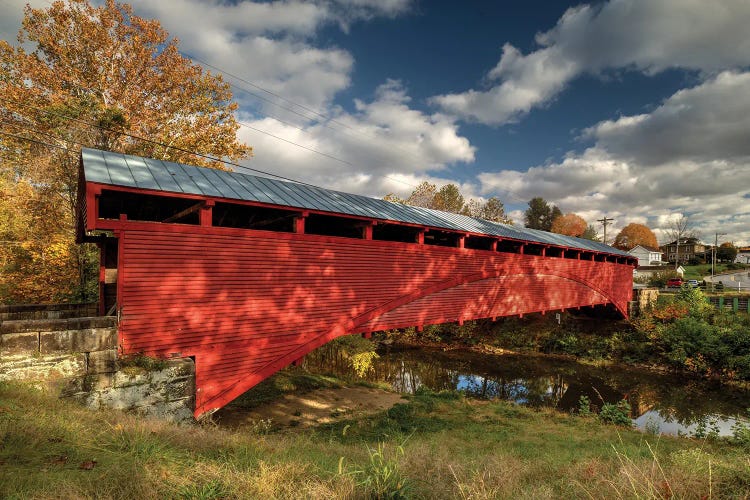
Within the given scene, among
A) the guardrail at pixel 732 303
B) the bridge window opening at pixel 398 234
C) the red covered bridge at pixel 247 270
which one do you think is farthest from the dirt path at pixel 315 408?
the guardrail at pixel 732 303

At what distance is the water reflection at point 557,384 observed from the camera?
15.7 m

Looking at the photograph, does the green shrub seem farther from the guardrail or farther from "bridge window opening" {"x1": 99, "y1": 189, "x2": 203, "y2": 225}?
the guardrail

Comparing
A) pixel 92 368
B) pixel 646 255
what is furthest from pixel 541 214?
pixel 92 368

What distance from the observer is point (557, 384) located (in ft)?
65.4

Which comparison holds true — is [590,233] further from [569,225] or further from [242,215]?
[242,215]

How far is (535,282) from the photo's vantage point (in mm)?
17641

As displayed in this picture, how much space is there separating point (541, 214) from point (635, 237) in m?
30.2

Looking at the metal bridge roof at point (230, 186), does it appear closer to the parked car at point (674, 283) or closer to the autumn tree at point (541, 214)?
the parked car at point (674, 283)

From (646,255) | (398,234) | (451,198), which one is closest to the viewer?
(398,234)

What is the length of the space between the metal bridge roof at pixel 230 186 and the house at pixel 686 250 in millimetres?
89432

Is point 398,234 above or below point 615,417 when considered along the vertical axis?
above

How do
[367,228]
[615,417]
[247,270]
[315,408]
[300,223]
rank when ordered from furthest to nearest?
[315,408] → [615,417] → [367,228] → [300,223] → [247,270]

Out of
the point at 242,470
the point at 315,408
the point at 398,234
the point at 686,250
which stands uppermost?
the point at 686,250

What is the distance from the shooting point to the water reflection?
51.4 ft
